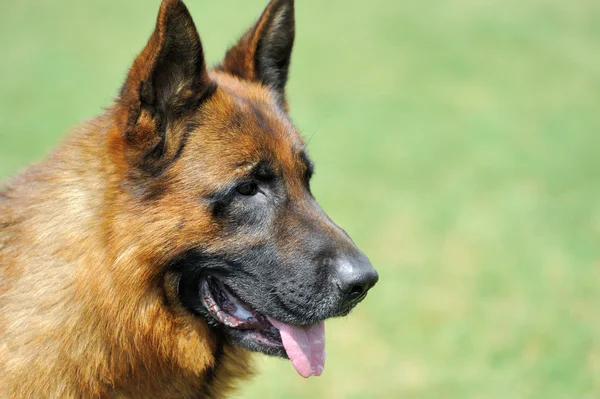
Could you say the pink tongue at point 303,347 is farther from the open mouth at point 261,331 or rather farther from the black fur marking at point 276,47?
the black fur marking at point 276,47

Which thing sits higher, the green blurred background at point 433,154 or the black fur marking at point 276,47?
the black fur marking at point 276,47

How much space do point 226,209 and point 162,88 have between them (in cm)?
64

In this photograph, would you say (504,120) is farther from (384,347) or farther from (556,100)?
(384,347)

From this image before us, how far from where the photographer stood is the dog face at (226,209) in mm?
3715

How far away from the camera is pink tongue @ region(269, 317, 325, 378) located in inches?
155

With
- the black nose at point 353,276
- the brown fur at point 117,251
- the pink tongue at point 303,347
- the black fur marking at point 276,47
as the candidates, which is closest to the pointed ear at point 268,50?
the black fur marking at point 276,47

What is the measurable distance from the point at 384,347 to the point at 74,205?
436 cm

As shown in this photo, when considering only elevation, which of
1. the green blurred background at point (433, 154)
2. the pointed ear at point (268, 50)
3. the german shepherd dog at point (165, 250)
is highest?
the pointed ear at point (268, 50)

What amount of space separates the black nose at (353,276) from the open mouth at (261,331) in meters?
0.35

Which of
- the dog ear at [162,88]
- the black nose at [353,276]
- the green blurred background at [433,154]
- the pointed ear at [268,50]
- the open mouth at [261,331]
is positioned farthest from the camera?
the green blurred background at [433,154]

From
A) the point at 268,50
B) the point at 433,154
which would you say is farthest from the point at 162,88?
the point at 433,154

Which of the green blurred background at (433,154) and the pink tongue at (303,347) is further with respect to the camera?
the green blurred background at (433,154)

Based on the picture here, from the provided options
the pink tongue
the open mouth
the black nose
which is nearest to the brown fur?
the open mouth

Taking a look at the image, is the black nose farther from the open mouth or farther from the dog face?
the open mouth
